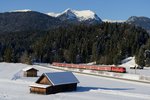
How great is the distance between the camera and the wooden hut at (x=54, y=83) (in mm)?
60656

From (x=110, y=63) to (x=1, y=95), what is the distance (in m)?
120

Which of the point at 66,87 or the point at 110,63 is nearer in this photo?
the point at 66,87

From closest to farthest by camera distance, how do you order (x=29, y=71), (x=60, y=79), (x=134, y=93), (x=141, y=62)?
(x=134, y=93) < (x=60, y=79) < (x=29, y=71) < (x=141, y=62)

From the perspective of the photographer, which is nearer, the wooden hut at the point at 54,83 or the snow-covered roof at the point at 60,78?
the wooden hut at the point at 54,83

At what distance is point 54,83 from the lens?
61031 mm

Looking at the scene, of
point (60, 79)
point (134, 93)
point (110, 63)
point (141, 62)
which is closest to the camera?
point (134, 93)

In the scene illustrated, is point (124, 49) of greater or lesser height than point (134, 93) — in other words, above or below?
above

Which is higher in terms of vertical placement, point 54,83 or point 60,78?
point 60,78

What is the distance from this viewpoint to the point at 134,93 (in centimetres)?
5875

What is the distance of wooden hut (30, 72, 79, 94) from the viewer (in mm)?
60656

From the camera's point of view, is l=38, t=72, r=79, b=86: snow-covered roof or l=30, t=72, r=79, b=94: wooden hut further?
l=38, t=72, r=79, b=86: snow-covered roof

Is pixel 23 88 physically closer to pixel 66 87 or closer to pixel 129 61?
pixel 66 87

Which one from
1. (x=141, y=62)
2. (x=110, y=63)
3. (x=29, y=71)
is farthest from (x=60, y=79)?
(x=110, y=63)

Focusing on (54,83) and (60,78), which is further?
(60,78)
